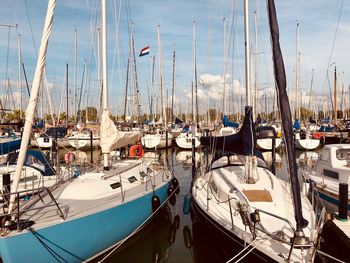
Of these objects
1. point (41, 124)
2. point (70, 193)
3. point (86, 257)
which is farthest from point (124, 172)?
point (41, 124)

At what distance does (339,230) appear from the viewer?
970 centimetres

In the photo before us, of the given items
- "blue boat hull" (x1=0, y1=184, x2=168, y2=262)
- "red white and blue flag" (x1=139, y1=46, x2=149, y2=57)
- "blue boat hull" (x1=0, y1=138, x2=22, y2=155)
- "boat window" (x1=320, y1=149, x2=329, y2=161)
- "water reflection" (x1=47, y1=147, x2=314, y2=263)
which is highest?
"red white and blue flag" (x1=139, y1=46, x2=149, y2=57)

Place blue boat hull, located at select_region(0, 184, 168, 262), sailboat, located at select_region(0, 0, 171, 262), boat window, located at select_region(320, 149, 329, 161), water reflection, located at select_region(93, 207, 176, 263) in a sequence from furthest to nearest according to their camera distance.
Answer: boat window, located at select_region(320, 149, 329, 161) < water reflection, located at select_region(93, 207, 176, 263) < sailboat, located at select_region(0, 0, 171, 262) < blue boat hull, located at select_region(0, 184, 168, 262)

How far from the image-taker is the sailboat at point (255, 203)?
6520mm

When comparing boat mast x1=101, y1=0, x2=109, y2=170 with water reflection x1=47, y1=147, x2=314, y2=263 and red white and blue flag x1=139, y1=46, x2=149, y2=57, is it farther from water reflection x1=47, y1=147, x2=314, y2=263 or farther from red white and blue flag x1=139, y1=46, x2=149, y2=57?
red white and blue flag x1=139, y1=46, x2=149, y2=57

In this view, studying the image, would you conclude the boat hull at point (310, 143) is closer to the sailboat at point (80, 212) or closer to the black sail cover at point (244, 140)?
the black sail cover at point (244, 140)

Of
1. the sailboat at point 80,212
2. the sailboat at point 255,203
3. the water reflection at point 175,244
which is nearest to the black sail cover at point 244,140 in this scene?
Result: the sailboat at point 255,203

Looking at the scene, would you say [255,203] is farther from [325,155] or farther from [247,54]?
[325,155]

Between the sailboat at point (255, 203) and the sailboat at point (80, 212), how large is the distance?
2220 mm

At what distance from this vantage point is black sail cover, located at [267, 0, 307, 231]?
248 inches

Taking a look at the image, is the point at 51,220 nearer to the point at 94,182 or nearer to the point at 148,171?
the point at 94,182

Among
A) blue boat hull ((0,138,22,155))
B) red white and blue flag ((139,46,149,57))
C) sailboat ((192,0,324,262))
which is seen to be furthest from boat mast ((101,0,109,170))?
red white and blue flag ((139,46,149,57))

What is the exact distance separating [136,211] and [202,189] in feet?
10.5

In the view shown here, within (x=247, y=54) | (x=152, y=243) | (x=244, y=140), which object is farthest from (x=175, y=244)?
(x=247, y=54)
